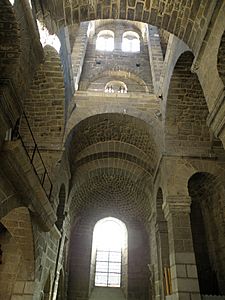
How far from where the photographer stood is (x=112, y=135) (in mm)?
10828

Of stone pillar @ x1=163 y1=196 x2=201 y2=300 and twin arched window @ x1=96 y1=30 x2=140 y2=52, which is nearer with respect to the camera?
stone pillar @ x1=163 y1=196 x2=201 y2=300

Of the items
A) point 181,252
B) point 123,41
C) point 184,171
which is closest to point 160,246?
point 181,252

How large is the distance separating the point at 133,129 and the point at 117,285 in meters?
8.08

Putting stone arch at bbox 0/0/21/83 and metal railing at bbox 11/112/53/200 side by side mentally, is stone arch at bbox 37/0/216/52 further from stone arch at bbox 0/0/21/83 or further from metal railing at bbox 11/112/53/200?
metal railing at bbox 11/112/53/200

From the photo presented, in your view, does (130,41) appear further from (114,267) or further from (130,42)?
(114,267)

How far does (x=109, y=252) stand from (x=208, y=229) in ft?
19.3

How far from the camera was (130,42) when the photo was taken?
53.8 feet

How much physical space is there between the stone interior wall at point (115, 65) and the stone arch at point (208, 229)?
17.4 ft

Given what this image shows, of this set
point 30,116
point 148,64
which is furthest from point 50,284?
point 148,64

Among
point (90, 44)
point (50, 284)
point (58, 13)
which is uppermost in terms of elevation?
point (90, 44)

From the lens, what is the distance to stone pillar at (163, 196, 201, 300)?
6.62m

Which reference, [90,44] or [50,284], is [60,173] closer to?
[50,284]

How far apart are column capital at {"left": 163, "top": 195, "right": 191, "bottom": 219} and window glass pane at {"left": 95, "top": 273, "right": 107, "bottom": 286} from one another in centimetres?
766

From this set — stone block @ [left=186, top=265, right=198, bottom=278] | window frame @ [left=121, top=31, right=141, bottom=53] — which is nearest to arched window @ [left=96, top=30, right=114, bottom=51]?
window frame @ [left=121, top=31, right=141, bottom=53]
